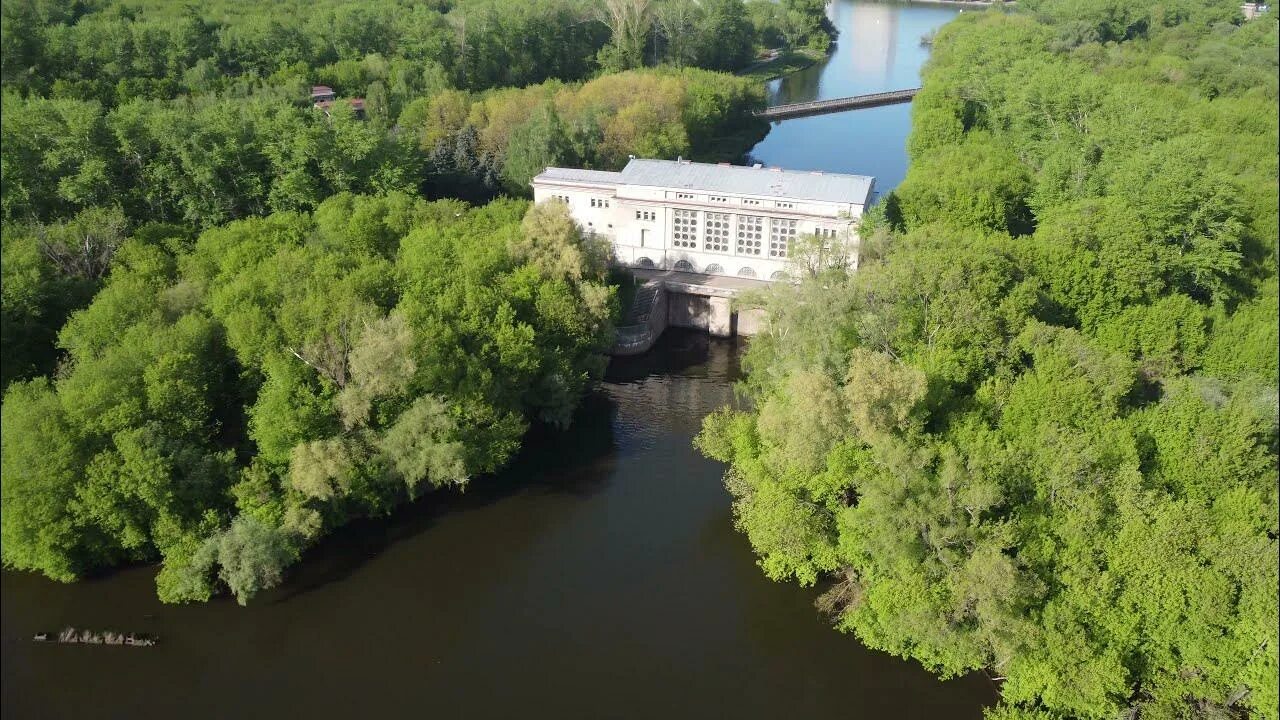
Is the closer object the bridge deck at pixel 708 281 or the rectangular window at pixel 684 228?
the bridge deck at pixel 708 281

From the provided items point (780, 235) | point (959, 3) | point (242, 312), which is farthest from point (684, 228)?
point (959, 3)

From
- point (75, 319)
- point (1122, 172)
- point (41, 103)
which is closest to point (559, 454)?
point (75, 319)

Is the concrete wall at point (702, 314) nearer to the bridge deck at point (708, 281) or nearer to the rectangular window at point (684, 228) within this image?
the bridge deck at point (708, 281)

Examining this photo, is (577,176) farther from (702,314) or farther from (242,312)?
(242,312)

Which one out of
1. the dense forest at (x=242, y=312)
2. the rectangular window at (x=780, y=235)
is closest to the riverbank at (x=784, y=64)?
the dense forest at (x=242, y=312)

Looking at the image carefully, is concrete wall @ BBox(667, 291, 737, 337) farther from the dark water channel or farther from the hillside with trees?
the dark water channel

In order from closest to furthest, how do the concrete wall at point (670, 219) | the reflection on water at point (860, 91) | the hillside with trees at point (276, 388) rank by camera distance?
1. the hillside with trees at point (276, 388)
2. the concrete wall at point (670, 219)
3. the reflection on water at point (860, 91)

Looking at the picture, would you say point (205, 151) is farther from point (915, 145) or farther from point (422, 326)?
point (915, 145)
